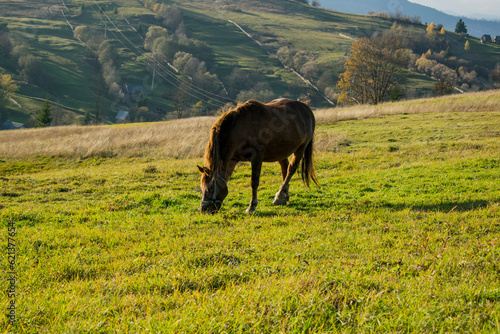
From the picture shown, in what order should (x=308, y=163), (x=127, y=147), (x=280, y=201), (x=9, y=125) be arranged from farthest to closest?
(x=9, y=125), (x=127, y=147), (x=308, y=163), (x=280, y=201)

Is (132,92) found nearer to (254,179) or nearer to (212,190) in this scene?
(254,179)

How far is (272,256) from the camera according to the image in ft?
16.5

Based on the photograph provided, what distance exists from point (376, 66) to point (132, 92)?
300 feet

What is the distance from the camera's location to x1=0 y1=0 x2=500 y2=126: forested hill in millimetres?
105000

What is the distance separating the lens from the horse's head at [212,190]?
26.0 feet

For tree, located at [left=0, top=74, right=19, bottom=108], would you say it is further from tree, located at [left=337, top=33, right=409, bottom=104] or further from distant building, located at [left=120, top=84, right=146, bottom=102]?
tree, located at [left=337, top=33, right=409, bottom=104]

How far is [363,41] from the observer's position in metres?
51.2

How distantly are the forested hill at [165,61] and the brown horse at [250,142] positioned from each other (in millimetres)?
76995

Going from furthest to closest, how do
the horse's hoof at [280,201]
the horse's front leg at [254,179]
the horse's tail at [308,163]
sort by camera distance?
the horse's tail at [308,163]
the horse's hoof at [280,201]
the horse's front leg at [254,179]

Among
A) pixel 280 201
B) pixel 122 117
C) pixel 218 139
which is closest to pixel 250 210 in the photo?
pixel 280 201

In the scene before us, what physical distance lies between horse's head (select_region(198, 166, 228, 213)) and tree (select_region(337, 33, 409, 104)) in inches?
1924

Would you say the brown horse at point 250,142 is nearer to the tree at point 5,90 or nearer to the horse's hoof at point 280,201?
the horse's hoof at point 280,201

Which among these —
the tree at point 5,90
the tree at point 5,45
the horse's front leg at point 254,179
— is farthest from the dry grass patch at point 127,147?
the tree at point 5,45

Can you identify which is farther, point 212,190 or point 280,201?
point 280,201
